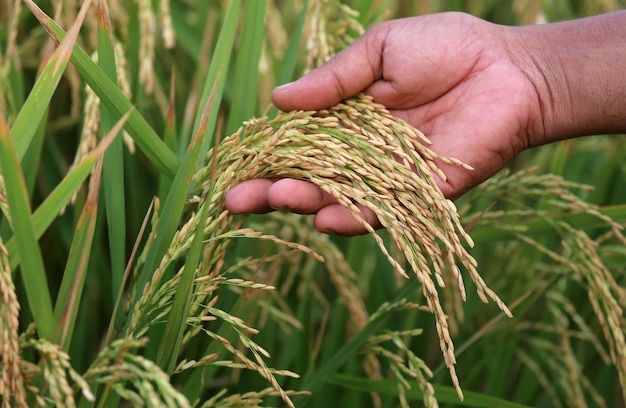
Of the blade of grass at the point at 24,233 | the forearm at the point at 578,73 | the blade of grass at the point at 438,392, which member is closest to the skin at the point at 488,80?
the forearm at the point at 578,73

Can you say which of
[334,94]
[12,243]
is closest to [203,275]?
[12,243]

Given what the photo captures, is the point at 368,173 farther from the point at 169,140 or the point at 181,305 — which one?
the point at 169,140

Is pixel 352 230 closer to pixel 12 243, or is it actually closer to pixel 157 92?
pixel 12 243

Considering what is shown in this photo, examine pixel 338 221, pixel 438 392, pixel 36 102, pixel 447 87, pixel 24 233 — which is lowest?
pixel 438 392

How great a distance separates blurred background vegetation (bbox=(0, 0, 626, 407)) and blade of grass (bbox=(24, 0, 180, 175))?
1.7 inches

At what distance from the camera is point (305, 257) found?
74.2 inches

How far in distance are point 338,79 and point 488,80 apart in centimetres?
34

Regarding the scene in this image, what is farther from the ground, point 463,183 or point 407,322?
point 463,183

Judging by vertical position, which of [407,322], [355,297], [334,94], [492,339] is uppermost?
[334,94]

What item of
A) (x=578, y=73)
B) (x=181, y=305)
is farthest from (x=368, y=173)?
(x=578, y=73)

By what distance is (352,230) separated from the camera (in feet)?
4.16

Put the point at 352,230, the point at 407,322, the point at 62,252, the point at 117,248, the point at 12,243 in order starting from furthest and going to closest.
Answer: the point at 62,252
the point at 407,322
the point at 352,230
the point at 117,248
the point at 12,243

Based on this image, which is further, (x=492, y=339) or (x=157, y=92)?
(x=157, y=92)

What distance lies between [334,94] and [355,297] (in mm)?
431
